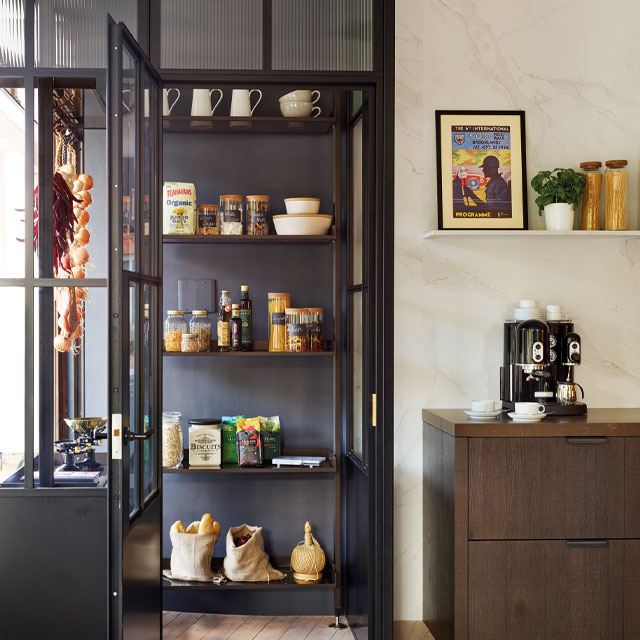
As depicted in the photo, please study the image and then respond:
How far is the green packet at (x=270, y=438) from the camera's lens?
3418mm

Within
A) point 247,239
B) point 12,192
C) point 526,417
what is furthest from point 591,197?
point 12,192

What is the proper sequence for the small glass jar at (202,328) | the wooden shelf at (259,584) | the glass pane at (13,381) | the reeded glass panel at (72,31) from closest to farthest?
the glass pane at (13,381) → the reeded glass panel at (72,31) → the wooden shelf at (259,584) → the small glass jar at (202,328)

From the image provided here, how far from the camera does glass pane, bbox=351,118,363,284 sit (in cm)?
311

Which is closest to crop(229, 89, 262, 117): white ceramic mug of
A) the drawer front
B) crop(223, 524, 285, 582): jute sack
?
crop(223, 524, 285, 582): jute sack

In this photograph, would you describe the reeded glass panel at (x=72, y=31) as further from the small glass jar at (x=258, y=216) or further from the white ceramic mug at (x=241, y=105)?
the small glass jar at (x=258, y=216)

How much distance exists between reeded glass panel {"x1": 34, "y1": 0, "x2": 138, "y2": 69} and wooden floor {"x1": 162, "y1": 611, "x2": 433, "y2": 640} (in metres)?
2.32

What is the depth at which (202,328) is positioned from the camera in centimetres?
337

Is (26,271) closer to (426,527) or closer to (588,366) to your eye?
(426,527)

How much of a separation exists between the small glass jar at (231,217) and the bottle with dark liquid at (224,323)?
0.28 meters

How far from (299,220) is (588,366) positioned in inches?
55.7

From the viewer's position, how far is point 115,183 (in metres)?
2.25

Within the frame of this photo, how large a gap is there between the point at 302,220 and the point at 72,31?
1187mm

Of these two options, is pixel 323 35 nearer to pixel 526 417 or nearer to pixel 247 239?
pixel 247 239

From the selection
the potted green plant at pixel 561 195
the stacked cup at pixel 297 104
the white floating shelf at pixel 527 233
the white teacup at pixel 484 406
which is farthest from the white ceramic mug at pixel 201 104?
the white teacup at pixel 484 406
